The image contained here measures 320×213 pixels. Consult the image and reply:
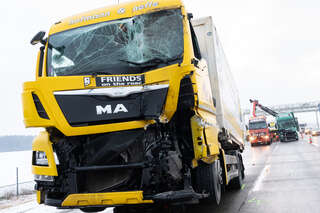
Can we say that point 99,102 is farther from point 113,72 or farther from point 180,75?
point 180,75

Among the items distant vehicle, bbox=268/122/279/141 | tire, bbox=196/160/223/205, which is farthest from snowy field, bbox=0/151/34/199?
distant vehicle, bbox=268/122/279/141

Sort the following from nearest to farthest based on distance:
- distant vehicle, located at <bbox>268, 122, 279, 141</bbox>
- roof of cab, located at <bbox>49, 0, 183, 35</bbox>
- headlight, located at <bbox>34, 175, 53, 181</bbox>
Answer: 1. headlight, located at <bbox>34, 175, 53, 181</bbox>
2. roof of cab, located at <bbox>49, 0, 183, 35</bbox>
3. distant vehicle, located at <bbox>268, 122, 279, 141</bbox>

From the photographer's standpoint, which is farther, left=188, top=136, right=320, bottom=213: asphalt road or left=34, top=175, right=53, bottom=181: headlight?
left=188, top=136, right=320, bottom=213: asphalt road

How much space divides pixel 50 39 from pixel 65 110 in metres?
1.45

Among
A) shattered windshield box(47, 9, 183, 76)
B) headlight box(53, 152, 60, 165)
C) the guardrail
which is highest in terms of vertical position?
shattered windshield box(47, 9, 183, 76)

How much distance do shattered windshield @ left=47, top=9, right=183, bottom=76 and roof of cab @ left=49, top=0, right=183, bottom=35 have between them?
3.6 inches

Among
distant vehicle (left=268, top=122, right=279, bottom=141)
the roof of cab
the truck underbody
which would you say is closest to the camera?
the truck underbody

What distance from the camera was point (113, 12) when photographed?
4621 millimetres

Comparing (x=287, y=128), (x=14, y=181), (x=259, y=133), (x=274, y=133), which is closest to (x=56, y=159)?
(x=14, y=181)

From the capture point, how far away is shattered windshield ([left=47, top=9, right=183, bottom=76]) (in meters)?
4.06

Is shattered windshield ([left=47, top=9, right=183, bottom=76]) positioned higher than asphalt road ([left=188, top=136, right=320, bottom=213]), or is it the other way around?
shattered windshield ([left=47, top=9, right=183, bottom=76])

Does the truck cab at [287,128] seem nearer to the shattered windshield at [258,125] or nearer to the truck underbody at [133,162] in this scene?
the shattered windshield at [258,125]

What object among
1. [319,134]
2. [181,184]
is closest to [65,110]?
[181,184]

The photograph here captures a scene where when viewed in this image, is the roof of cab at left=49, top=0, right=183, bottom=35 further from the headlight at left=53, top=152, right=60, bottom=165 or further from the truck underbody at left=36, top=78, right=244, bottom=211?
the headlight at left=53, top=152, right=60, bottom=165
